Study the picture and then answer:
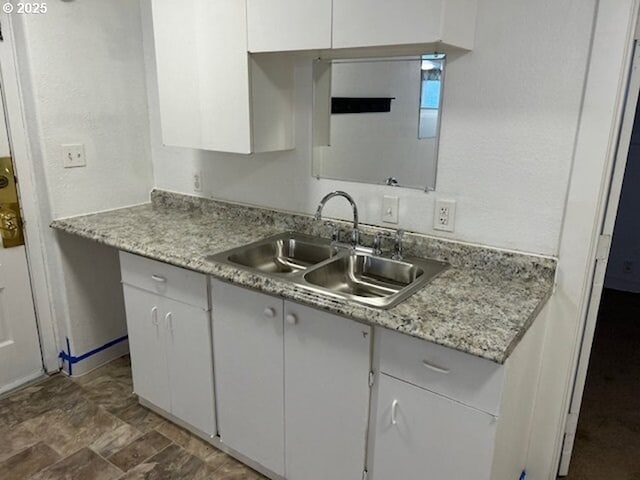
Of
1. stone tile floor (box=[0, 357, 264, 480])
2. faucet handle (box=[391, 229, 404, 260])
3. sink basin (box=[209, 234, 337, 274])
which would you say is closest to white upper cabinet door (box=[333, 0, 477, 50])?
faucet handle (box=[391, 229, 404, 260])

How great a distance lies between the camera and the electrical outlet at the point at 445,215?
72.5 inches

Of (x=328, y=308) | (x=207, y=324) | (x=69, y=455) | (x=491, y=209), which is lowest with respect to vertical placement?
(x=69, y=455)

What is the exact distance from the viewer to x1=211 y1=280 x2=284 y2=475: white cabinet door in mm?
1729

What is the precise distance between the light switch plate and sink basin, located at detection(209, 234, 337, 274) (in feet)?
0.83

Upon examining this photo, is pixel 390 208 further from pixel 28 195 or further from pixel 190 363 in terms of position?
pixel 28 195

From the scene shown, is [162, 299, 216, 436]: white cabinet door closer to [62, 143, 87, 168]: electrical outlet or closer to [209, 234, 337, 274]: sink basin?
[209, 234, 337, 274]: sink basin

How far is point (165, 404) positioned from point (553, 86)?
2.01 meters

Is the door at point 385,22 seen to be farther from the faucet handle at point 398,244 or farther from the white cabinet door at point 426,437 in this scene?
the white cabinet door at point 426,437

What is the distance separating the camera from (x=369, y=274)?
195cm

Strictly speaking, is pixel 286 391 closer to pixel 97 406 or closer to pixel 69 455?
pixel 69 455

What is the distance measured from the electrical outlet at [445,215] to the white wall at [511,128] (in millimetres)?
25

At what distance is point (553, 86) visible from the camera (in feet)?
5.14

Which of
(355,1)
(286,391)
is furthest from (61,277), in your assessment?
(355,1)

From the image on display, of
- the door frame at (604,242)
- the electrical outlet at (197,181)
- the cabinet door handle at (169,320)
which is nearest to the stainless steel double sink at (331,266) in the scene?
the cabinet door handle at (169,320)
